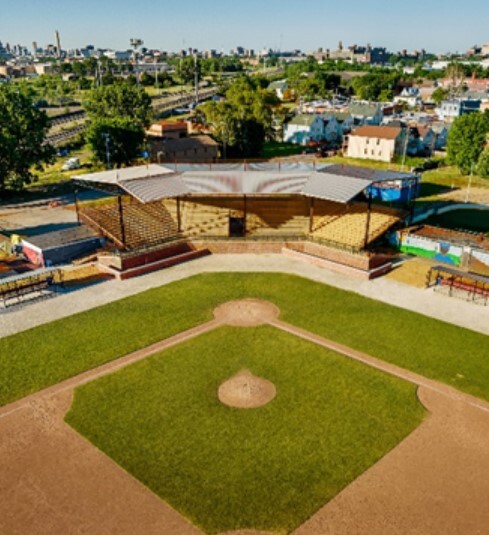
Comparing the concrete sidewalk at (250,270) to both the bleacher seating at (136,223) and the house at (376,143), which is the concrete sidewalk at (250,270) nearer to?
the bleacher seating at (136,223)

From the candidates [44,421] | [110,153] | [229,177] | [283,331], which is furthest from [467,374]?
[110,153]

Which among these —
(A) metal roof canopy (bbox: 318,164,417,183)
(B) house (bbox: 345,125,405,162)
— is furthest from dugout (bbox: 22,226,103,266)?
(B) house (bbox: 345,125,405,162)

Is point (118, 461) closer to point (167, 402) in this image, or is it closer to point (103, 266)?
point (167, 402)

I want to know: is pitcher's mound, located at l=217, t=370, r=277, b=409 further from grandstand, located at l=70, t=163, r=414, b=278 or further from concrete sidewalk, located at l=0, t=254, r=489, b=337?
grandstand, located at l=70, t=163, r=414, b=278

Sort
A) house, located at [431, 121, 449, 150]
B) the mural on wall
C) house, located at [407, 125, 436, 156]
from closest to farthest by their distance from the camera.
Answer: the mural on wall
house, located at [407, 125, 436, 156]
house, located at [431, 121, 449, 150]

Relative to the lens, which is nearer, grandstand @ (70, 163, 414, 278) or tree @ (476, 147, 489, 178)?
grandstand @ (70, 163, 414, 278)
